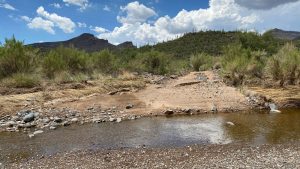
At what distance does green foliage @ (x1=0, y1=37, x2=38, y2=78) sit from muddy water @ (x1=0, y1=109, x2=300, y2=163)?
11.2 meters

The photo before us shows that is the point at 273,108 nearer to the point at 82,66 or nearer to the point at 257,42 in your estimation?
the point at 82,66

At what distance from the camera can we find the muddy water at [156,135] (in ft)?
43.6

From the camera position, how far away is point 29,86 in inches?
893

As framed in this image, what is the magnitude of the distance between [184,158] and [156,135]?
3.39 m

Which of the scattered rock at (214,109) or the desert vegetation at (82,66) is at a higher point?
the desert vegetation at (82,66)

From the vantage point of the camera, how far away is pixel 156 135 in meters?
14.9

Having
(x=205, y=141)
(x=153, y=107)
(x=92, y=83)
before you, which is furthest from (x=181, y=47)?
(x=205, y=141)

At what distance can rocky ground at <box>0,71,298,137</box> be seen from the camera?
17172 mm

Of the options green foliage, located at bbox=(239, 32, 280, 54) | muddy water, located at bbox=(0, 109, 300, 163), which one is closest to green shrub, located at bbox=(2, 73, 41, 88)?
muddy water, located at bbox=(0, 109, 300, 163)

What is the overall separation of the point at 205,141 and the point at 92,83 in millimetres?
12657

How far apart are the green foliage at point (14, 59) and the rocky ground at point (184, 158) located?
14991mm

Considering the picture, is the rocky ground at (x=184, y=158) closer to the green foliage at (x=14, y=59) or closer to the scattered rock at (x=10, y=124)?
the scattered rock at (x=10, y=124)

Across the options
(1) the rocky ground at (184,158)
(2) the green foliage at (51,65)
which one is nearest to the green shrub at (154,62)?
(2) the green foliage at (51,65)

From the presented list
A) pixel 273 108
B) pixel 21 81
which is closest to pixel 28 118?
pixel 21 81
